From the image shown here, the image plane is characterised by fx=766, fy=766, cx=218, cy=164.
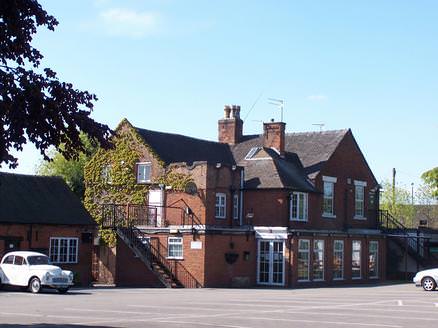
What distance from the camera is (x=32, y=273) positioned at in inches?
1244

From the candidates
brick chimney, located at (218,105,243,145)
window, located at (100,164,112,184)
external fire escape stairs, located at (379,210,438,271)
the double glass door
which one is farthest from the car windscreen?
external fire escape stairs, located at (379,210,438,271)

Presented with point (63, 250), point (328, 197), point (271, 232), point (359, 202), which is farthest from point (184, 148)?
point (359, 202)

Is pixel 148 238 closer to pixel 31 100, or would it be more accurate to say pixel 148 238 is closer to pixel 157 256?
pixel 157 256

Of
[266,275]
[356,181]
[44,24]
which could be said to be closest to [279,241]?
[266,275]

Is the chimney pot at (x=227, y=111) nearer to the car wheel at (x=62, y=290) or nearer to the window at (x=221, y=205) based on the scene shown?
the window at (x=221, y=205)

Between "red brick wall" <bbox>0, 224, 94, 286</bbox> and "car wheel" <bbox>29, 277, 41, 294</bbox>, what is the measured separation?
5.14m

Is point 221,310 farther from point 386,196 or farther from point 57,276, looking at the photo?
point 386,196

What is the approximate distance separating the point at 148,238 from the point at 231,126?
37.2 ft

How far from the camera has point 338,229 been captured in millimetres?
47094

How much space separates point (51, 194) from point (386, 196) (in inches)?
1904

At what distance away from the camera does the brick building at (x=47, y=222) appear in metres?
36.8

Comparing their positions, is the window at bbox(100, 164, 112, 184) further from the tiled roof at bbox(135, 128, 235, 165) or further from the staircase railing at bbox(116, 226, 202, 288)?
the staircase railing at bbox(116, 226, 202, 288)

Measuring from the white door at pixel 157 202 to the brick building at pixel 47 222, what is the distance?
3.83 meters

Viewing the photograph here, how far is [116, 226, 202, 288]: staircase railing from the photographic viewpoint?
40094mm
